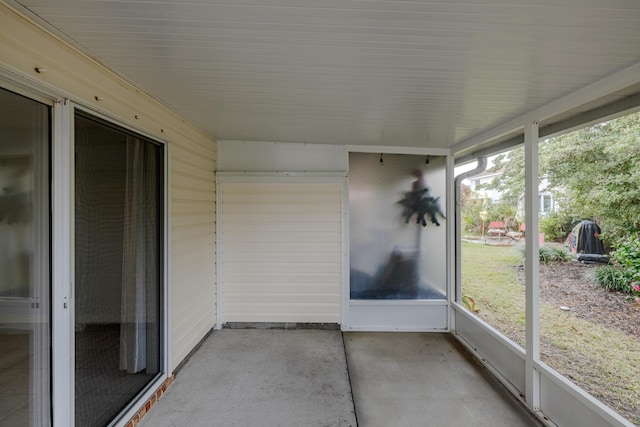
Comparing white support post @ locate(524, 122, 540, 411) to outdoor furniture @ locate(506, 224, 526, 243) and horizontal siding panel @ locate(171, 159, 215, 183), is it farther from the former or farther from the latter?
horizontal siding panel @ locate(171, 159, 215, 183)

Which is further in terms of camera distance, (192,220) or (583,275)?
(192,220)

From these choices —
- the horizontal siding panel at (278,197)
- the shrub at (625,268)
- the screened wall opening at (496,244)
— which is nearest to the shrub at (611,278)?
the shrub at (625,268)

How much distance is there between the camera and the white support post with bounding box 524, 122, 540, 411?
2.48 m

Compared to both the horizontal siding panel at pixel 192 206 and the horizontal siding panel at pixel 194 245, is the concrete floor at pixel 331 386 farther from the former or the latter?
the horizontal siding panel at pixel 192 206

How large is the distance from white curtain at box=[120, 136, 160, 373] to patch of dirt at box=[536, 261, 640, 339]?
3.49 m

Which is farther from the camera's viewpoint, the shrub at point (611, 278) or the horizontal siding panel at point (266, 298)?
the horizontal siding panel at point (266, 298)

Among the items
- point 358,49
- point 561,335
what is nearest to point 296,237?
point 358,49

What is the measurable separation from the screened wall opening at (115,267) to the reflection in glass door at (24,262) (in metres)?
0.18

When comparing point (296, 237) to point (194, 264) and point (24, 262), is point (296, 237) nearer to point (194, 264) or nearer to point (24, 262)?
point (194, 264)

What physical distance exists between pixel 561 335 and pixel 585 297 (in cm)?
40

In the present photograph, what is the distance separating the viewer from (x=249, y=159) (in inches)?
158

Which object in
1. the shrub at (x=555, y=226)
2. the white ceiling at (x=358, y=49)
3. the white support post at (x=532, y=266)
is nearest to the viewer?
the white ceiling at (x=358, y=49)

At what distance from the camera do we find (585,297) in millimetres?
2500

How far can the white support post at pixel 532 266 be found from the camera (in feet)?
8.13
